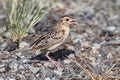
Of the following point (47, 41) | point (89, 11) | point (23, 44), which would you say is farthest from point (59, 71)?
point (89, 11)

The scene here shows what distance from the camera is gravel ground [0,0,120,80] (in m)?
7.98

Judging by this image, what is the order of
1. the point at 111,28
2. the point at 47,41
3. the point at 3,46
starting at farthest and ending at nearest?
the point at 111,28
the point at 3,46
the point at 47,41

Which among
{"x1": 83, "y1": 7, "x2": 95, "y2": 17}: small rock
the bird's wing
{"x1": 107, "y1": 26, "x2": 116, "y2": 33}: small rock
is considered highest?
{"x1": 83, "y1": 7, "x2": 95, "y2": 17}: small rock

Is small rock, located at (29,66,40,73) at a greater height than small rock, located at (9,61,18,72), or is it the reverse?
small rock, located at (9,61,18,72)

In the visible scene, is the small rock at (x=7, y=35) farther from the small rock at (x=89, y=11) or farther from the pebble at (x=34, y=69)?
the small rock at (x=89, y=11)

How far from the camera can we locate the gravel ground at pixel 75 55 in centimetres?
798

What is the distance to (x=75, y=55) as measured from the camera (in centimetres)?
898

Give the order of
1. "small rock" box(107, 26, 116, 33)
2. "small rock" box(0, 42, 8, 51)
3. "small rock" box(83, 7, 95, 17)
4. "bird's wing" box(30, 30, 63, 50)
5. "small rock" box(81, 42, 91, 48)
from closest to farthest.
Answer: "bird's wing" box(30, 30, 63, 50) < "small rock" box(0, 42, 8, 51) < "small rock" box(81, 42, 91, 48) < "small rock" box(107, 26, 116, 33) < "small rock" box(83, 7, 95, 17)

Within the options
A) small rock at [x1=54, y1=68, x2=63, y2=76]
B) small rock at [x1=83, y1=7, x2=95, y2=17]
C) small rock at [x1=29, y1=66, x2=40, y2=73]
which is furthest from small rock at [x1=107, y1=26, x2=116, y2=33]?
small rock at [x1=29, y1=66, x2=40, y2=73]

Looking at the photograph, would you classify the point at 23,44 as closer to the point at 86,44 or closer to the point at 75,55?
the point at 75,55

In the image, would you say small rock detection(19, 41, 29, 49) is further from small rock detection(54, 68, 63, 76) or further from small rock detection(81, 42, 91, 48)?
small rock detection(54, 68, 63, 76)

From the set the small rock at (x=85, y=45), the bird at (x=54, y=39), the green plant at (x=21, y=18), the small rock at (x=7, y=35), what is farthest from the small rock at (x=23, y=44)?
the small rock at (x=85, y=45)

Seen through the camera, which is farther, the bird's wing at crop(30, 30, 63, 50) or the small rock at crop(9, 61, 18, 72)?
the bird's wing at crop(30, 30, 63, 50)

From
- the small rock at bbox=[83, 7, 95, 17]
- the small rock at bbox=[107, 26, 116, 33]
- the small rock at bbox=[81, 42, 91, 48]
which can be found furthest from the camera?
the small rock at bbox=[83, 7, 95, 17]
